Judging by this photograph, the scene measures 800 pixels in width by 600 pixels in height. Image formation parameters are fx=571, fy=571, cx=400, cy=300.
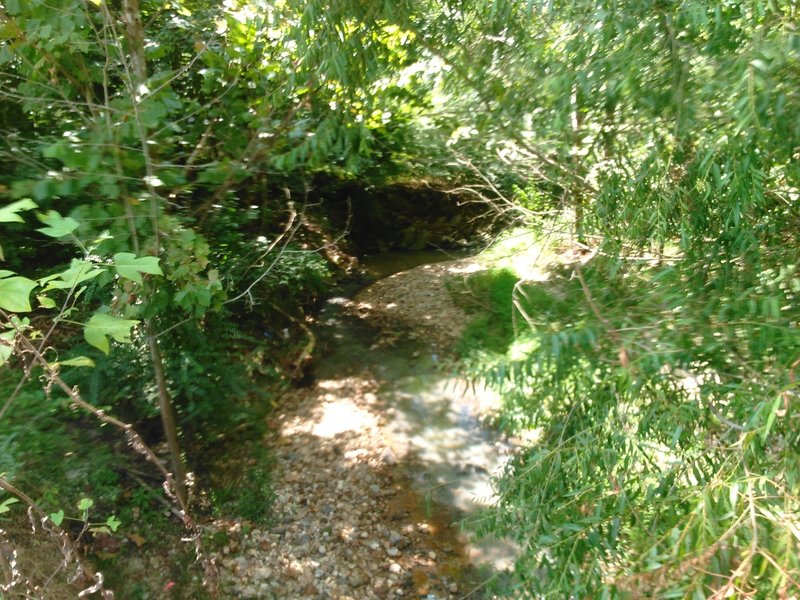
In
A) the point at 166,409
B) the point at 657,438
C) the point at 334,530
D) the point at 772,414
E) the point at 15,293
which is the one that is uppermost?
the point at 15,293

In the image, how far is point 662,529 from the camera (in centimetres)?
170

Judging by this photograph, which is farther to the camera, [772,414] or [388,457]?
[388,457]

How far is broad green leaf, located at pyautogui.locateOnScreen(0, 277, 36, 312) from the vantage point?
41.2 inches

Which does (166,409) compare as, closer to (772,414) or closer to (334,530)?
(334,530)

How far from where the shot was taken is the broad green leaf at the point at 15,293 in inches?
41.2

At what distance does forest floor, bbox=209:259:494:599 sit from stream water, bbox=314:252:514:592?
0.07 m

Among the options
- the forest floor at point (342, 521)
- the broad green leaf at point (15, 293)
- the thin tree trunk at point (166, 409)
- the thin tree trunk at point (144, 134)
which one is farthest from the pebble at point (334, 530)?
the broad green leaf at point (15, 293)

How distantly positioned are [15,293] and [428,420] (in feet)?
12.1

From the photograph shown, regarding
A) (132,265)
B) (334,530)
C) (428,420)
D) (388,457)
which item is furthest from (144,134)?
(428,420)

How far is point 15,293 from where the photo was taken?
3.47 feet

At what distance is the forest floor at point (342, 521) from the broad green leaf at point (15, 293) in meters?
2.49

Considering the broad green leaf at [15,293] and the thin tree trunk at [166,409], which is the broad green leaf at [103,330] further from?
the thin tree trunk at [166,409]

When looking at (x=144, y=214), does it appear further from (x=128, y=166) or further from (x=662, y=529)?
(x=662, y=529)

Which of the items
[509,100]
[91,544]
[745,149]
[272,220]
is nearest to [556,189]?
[509,100]
